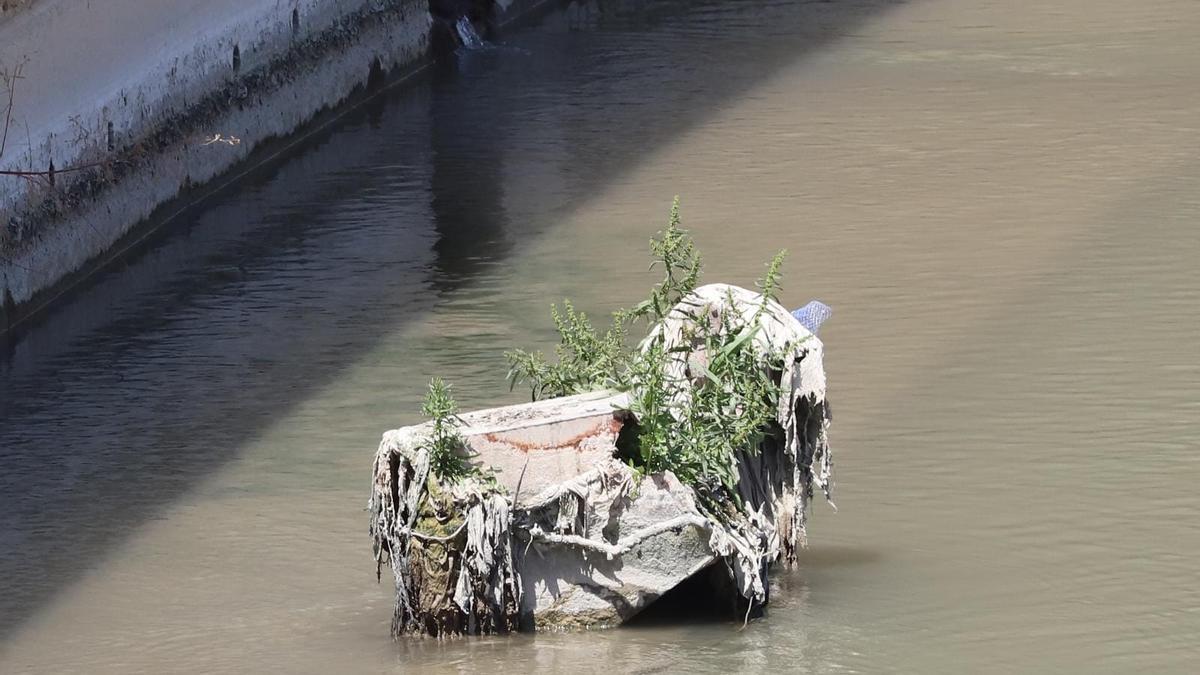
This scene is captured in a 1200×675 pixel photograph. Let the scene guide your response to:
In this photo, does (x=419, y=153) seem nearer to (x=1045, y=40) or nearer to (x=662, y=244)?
(x=1045, y=40)

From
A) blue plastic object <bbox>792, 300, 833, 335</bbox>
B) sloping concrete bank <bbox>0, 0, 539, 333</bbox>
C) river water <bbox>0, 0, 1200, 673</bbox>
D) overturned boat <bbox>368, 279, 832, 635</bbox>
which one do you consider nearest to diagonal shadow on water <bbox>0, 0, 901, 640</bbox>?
river water <bbox>0, 0, 1200, 673</bbox>

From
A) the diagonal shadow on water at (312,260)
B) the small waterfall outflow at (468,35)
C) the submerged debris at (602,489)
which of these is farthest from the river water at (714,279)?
the small waterfall outflow at (468,35)

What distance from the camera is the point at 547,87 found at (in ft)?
39.9

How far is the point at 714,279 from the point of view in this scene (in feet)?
26.7

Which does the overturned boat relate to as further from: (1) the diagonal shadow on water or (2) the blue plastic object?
(1) the diagonal shadow on water

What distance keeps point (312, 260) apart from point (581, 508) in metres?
4.36

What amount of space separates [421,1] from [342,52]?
1.22 m

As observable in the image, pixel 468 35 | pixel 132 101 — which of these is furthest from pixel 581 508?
pixel 468 35

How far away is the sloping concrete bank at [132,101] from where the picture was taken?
834 cm

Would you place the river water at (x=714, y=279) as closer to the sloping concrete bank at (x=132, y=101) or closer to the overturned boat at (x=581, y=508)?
the overturned boat at (x=581, y=508)

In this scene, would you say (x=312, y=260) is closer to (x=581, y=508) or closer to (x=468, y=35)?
(x=581, y=508)

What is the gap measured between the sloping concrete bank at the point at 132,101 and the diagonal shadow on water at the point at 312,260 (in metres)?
0.19

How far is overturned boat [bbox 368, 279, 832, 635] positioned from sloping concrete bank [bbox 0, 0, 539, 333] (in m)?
3.73

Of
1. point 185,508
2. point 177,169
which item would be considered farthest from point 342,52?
point 185,508
